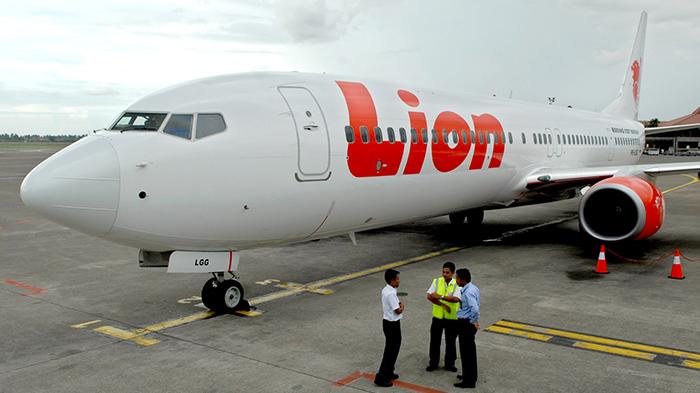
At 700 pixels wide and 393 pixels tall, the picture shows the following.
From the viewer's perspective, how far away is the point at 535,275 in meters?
12.5

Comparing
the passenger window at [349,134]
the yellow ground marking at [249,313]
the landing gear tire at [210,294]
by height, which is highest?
the passenger window at [349,134]

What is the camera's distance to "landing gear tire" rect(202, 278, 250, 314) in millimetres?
9492

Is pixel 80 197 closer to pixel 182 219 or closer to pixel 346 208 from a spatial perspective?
pixel 182 219

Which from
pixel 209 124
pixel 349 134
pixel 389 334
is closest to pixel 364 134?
pixel 349 134

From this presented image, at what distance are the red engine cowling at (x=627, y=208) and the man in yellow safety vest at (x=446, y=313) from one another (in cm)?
807

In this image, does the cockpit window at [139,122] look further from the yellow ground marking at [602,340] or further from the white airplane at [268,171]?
the yellow ground marking at [602,340]

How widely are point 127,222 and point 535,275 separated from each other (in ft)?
27.7

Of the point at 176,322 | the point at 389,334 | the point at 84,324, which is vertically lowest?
the point at 84,324

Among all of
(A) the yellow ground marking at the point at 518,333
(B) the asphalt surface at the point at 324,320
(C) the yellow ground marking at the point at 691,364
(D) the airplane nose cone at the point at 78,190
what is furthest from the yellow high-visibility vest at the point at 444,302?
(D) the airplane nose cone at the point at 78,190

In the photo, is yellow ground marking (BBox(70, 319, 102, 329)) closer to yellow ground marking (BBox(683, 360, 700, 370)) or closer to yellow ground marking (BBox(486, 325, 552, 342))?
yellow ground marking (BBox(486, 325, 552, 342))

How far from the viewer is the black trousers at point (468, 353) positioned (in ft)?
21.7

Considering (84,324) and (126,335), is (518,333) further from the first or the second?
(84,324)

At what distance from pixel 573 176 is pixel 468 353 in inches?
416

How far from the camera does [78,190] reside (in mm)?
7641
